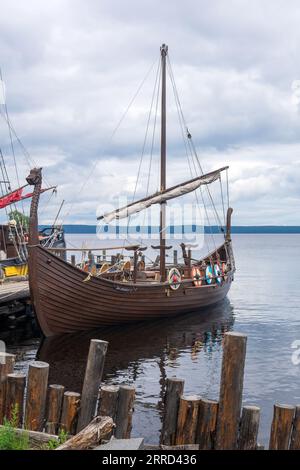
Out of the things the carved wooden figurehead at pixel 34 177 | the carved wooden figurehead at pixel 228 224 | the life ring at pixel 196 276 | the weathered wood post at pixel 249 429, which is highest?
the carved wooden figurehead at pixel 34 177

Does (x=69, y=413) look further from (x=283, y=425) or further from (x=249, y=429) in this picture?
(x=283, y=425)

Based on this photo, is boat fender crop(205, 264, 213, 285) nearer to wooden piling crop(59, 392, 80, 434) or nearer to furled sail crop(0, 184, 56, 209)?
furled sail crop(0, 184, 56, 209)

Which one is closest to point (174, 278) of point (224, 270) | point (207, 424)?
point (224, 270)

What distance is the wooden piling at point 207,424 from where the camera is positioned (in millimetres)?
8453

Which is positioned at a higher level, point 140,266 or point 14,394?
point 140,266

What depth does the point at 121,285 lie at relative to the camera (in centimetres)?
2445

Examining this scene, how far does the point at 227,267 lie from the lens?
118 feet

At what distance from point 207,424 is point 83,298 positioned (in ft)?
50.4

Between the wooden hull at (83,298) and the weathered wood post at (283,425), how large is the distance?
46.5ft

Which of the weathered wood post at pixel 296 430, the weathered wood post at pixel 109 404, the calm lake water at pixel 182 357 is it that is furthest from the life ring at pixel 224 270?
the weathered wood post at pixel 109 404

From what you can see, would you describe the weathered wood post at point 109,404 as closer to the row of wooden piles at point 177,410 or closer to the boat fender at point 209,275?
the row of wooden piles at point 177,410

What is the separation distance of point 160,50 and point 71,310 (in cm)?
1735

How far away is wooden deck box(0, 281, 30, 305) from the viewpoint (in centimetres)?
2425
